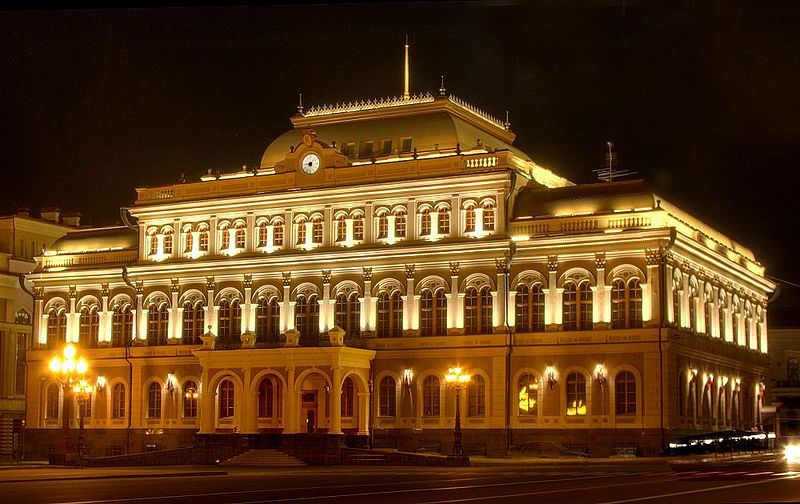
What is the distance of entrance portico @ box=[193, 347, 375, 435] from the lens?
53.8 meters

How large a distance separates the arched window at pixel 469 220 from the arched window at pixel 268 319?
10.1 metres

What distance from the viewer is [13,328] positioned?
235ft

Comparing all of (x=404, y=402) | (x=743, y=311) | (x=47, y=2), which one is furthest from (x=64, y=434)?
(x=47, y=2)

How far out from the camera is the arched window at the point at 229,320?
5931 centimetres

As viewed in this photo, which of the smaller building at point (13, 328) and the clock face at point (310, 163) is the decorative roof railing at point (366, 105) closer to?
the clock face at point (310, 163)

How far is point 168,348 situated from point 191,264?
14.0 feet

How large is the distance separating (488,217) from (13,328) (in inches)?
1255

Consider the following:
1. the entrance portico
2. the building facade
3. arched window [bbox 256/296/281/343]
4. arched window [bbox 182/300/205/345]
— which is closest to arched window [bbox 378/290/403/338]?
the building facade

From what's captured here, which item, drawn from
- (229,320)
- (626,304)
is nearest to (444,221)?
(626,304)

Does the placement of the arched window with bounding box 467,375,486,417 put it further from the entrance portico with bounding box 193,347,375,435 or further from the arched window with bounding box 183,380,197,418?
the arched window with bounding box 183,380,197,418

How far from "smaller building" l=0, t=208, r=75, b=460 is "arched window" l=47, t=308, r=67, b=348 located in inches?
266

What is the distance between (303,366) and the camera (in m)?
54.2

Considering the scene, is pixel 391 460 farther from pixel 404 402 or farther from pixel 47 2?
pixel 47 2

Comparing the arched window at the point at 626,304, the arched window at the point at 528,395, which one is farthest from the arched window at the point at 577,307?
the arched window at the point at 528,395
